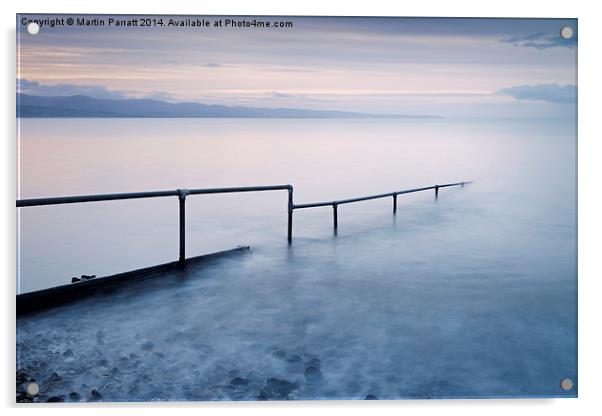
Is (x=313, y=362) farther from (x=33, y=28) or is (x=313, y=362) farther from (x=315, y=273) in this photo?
(x=33, y=28)

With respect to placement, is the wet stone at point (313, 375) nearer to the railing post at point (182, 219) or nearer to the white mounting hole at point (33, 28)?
the railing post at point (182, 219)

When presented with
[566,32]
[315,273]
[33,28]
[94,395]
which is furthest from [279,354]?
[566,32]

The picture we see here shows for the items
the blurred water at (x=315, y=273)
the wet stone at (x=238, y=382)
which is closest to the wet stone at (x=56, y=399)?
the blurred water at (x=315, y=273)

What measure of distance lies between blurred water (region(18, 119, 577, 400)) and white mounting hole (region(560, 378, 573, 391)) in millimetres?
31

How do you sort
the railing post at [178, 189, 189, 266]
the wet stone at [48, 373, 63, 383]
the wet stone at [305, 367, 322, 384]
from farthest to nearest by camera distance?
the railing post at [178, 189, 189, 266] → the wet stone at [305, 367, 322, 384] → the wet stone at [48, 373, 63, 383]

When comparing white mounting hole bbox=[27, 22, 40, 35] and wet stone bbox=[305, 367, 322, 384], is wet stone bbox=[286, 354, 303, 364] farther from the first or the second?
white mounting hole bbox=[27, 22, 40, 35]

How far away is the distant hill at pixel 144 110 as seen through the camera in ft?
9.77

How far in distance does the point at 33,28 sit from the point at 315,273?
78.0 inches

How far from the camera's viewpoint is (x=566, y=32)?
120 inches

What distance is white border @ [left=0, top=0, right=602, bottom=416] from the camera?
2.61m

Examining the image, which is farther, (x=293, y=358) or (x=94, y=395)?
(x=293, y=358)

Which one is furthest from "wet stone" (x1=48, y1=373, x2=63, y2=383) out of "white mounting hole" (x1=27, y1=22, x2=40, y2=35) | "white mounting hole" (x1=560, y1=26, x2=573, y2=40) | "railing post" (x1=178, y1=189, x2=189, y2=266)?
"white mounting hole" (x1=560, y1=26, x2=573, y2=40)
